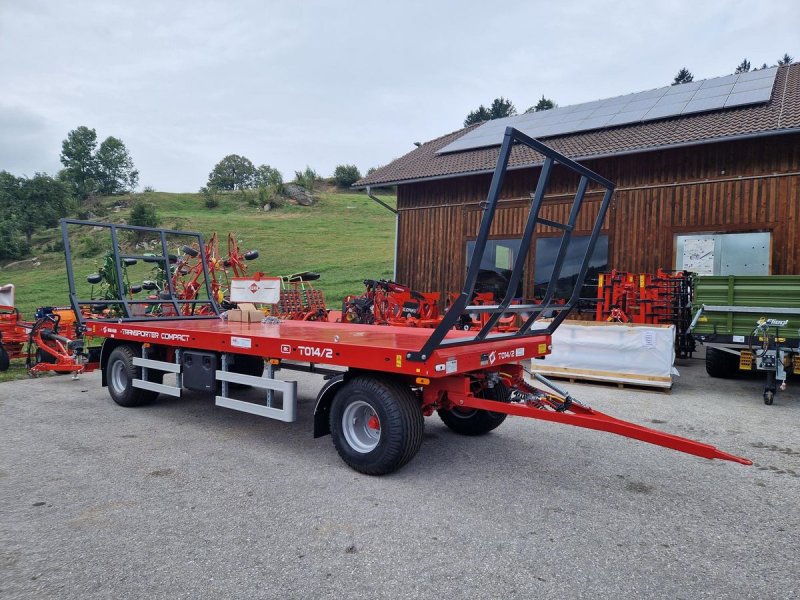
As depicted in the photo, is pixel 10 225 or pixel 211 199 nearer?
pixel 10 225

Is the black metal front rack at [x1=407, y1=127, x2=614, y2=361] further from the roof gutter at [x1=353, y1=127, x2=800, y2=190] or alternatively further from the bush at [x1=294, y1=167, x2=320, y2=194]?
the bush at [x1=294, y1=167, x2=320, y2=194]

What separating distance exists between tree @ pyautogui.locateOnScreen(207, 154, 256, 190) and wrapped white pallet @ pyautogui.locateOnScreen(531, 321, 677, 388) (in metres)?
83.4

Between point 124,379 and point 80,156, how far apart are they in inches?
3226

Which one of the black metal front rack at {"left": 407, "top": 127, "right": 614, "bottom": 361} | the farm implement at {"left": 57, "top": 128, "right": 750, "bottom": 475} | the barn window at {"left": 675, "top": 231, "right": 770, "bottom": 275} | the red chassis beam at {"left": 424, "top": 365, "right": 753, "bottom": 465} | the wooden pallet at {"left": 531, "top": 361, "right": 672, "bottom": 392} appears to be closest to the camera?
the red chassis beam at {"left": 424, "top": 365, "right": 753, "bottom": 465}

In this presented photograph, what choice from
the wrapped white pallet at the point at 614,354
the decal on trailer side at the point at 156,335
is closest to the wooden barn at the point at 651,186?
the wrapped white pallet at the point at 614,354

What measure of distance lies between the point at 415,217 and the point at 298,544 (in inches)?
465

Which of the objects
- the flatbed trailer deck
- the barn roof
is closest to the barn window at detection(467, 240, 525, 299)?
the barn roof

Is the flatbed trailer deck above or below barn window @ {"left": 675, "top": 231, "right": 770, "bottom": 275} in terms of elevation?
below

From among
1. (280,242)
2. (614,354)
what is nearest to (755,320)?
(614,354)

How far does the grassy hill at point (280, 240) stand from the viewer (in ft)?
77.9

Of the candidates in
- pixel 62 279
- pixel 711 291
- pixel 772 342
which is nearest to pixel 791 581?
pixel 772 342

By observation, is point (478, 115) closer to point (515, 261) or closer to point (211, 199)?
point (211, 199)

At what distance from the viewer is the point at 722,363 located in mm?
8883

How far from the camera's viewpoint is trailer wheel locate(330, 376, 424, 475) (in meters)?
3.94
